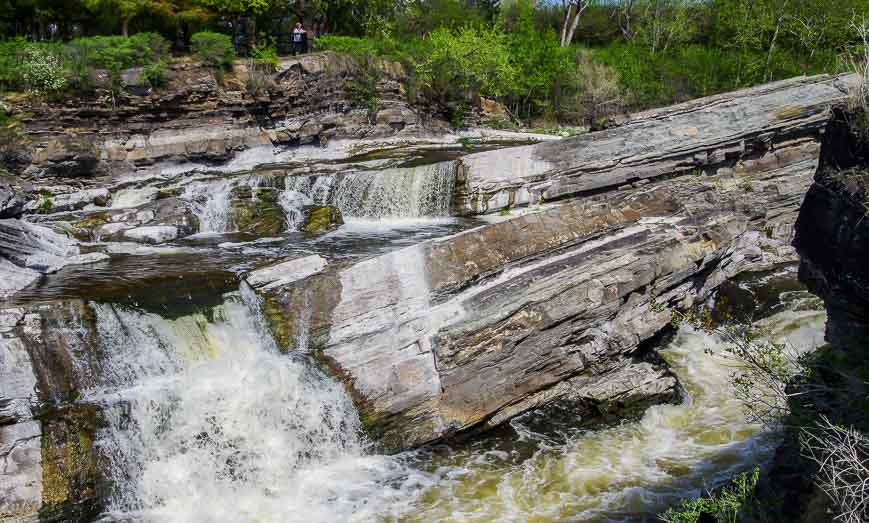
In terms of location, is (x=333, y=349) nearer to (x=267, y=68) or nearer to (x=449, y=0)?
(x=267, y=68)

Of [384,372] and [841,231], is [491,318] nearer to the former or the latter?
[384,372]

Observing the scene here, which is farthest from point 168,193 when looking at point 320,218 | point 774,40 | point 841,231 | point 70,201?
point 774,40

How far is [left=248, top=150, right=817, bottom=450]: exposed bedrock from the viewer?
8.62 m

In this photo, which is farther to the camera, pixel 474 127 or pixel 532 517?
pixel 474 127

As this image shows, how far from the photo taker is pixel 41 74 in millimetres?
16953

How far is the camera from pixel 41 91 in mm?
17062

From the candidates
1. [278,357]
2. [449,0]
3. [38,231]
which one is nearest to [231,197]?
[38,231]

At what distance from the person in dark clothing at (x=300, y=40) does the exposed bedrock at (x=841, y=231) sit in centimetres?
2196

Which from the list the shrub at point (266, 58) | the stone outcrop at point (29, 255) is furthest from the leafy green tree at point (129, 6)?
the stone outcrop at point (29, 255)

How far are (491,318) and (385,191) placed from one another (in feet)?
23.6

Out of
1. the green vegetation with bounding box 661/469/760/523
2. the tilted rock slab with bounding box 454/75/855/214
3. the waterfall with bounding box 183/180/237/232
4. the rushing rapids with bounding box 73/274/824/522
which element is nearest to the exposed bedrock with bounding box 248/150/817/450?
the rushing rapids with bounding box 73/274/824/522

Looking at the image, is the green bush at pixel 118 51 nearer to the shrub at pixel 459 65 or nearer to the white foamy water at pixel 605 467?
the shrub at pixel 459 65

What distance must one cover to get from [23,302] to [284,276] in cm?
349

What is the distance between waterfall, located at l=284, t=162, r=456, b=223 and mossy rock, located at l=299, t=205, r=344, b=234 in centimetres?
65
